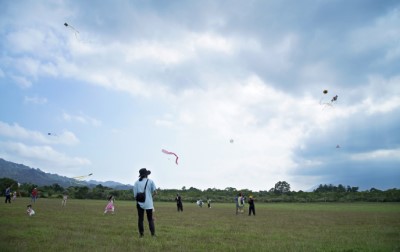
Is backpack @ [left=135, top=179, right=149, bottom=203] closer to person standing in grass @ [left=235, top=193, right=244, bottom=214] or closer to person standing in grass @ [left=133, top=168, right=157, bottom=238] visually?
person standing in grass @ [left=133, top=168, right=157, bottom=238]

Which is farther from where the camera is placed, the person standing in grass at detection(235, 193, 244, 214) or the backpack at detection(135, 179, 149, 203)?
the person standing in grass at detection(235, 193, 244, 214)

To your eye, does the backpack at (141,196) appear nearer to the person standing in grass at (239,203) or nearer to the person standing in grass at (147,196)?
the person standing in grass at (147,196)

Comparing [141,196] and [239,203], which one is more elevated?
[141,196]

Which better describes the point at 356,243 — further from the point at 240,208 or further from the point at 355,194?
the point at 355,194

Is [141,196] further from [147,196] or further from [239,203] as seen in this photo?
[239,203]

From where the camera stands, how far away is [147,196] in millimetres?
11383

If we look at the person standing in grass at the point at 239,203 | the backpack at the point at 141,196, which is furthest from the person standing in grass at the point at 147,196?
the person standing in grass at the point at 239,203

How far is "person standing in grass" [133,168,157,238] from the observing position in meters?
11.3

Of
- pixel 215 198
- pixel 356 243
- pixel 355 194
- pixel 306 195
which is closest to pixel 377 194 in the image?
pixel 355 194

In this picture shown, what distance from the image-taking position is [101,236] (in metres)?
11.3

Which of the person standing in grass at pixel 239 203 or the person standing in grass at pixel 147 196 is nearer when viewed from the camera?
the person standing in grass at pixel 147 196

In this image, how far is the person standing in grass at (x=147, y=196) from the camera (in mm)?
11328

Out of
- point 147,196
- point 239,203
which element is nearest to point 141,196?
point 147,196

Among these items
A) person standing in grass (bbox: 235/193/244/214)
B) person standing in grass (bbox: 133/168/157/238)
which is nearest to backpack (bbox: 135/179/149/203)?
person standing in grass (bbox: 133/168/157/238)
